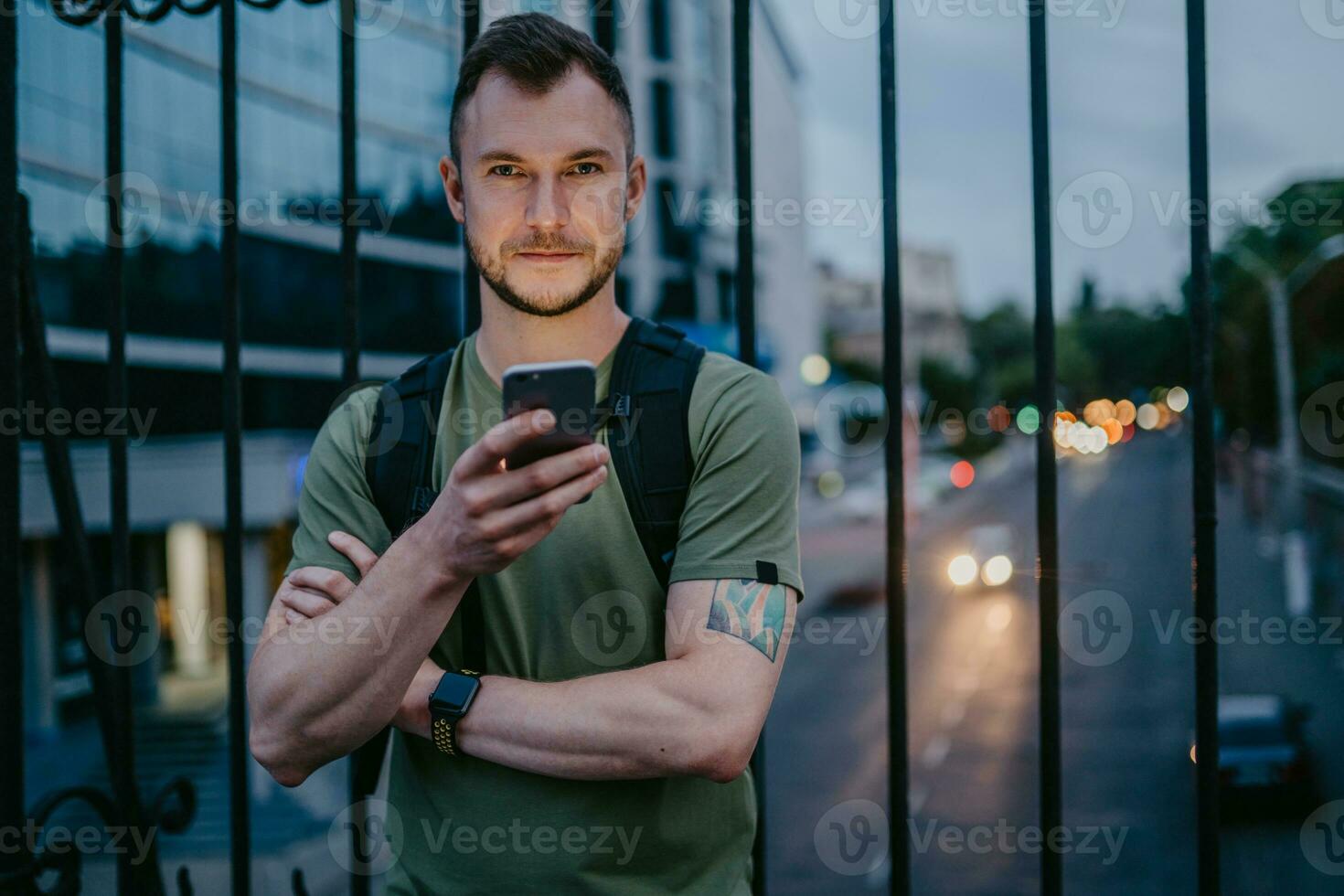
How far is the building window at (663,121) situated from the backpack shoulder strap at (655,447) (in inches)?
1517

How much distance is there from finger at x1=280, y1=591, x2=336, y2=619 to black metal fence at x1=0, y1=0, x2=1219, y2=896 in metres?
0.46

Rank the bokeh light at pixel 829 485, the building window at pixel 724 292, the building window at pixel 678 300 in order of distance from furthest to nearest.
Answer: the bokeh light at pixel 829 485 < the building window at pixel 724 292 < the building window at pixel 678 300

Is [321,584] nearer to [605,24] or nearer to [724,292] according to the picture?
[605,24]

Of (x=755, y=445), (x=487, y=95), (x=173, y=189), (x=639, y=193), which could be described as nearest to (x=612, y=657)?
(x=755, y=445)

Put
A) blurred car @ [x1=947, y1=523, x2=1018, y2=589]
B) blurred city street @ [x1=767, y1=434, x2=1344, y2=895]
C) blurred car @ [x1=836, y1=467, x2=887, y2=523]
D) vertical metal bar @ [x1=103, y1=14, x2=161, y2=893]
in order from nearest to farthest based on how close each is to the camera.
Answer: vertical metal bar @ [x1=103, y1=14, x2=161, y2=893] < blurred city street @ [x1=767, y1=434, x2=1344, y2=895] < blurred car @ [x1=947, y1=523, x2=1018, y2=589] < blurred car @ [x1=836, y1=467, x2=887, y2=523]

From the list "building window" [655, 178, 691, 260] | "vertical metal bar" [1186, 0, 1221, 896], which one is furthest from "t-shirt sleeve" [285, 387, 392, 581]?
"building window" [655, 178, 691, 260]

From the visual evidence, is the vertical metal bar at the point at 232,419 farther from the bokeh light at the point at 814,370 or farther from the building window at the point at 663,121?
the bokeh light at the point at 814,370

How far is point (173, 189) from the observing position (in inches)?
810

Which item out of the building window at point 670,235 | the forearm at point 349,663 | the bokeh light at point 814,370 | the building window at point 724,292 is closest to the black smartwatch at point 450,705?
the forearm at point 349,663

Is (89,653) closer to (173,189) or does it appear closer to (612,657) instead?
(612,657)

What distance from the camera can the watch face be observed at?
1664mm

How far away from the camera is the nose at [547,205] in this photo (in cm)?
178

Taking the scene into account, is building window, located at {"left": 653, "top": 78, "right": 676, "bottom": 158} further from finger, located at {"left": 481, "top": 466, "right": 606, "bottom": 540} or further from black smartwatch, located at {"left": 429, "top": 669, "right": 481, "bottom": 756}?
finger, located at {"left": 481, "top": 466, "right": 606, "bottom": 540}

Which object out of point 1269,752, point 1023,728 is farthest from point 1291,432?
point 1269,752
